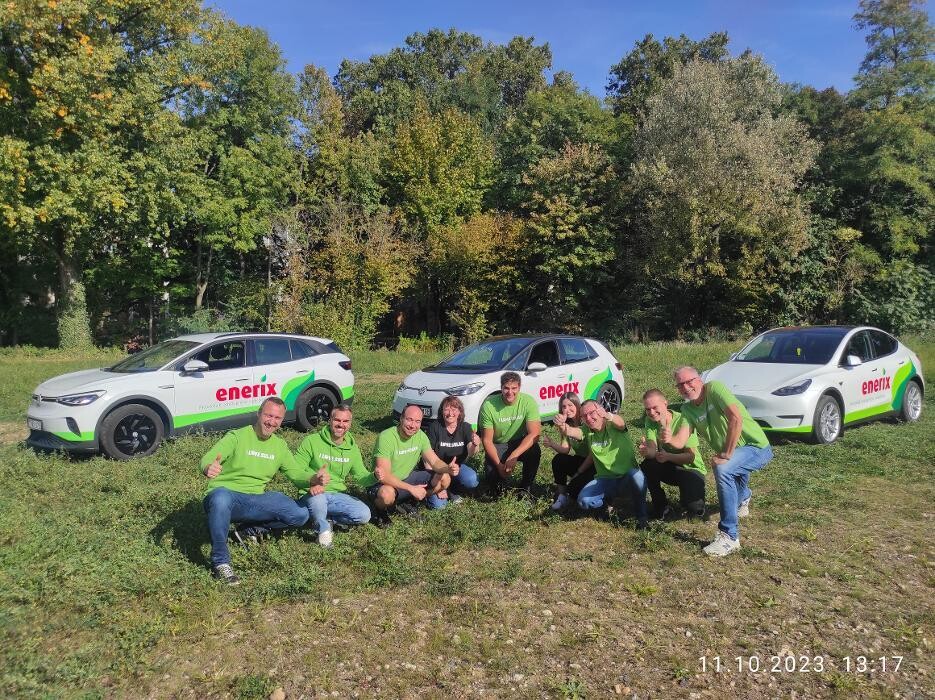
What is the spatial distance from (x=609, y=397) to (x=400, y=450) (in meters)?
5.45

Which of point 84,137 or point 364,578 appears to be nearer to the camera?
point 364,578

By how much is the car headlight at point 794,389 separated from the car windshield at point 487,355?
11.1 ft

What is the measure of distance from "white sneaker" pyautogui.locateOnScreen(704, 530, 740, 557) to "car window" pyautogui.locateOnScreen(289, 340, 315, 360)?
6.90m

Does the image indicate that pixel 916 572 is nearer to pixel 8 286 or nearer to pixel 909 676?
pixel 909 676

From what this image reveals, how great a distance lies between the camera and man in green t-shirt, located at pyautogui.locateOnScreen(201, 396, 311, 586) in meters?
5.17

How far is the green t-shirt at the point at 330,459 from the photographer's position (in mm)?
5699

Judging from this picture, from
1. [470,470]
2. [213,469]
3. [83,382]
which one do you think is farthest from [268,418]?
[83,382]

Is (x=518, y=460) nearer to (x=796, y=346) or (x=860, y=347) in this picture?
(x=796, y=346)

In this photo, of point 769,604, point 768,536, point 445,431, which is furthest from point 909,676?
point 445,431

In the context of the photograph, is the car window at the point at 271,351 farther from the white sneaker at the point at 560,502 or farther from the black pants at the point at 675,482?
the black pants at the point at 675,482

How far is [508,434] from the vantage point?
6816mm

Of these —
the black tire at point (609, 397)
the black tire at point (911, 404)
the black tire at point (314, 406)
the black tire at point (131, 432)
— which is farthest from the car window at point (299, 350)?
the black tire at point (911, 404)

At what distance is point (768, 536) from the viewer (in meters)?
5.60

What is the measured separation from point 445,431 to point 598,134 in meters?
27.3
